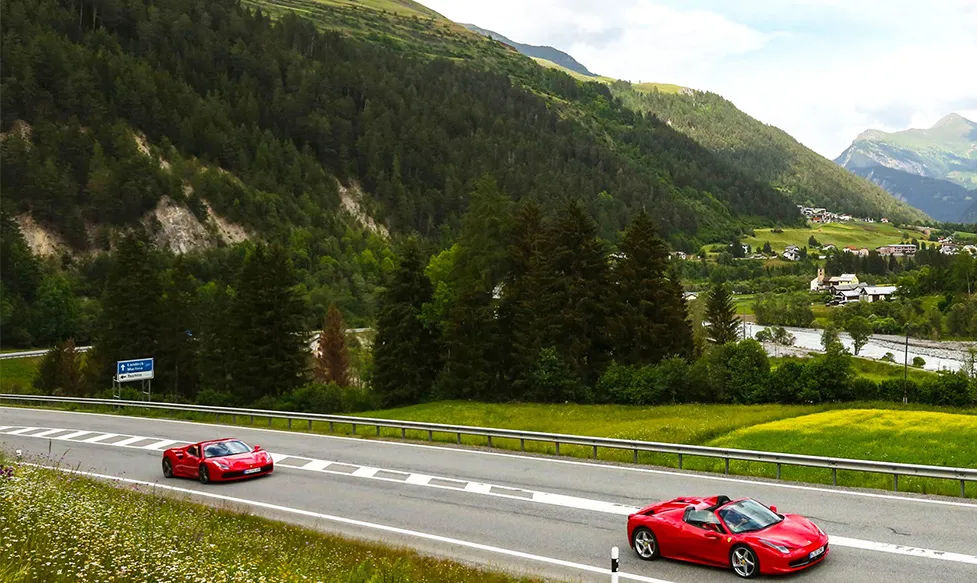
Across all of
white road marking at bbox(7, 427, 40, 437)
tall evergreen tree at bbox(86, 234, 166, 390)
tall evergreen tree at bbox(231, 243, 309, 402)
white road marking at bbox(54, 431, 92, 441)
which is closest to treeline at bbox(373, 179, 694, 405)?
tall evergreen tree at bbox(231, 243, 309, 402)

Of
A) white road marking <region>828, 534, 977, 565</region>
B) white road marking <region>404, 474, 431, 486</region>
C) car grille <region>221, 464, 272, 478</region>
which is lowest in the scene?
car grille <region>221, 464, 272, 478</region>

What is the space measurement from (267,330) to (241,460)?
35.9 metres

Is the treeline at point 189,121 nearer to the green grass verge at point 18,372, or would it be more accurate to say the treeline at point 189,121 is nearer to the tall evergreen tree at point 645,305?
the green grass verge at point 18,372

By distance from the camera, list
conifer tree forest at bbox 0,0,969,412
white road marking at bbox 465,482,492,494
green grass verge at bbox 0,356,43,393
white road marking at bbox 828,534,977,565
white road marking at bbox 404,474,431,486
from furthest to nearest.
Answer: green grass verge at bbox 0,356,43,393 < conifer tree forest at bbox 0,0,969,412 < white road marking at bbox 404,474,431,486 < white road marking at bbox 465,482,492,494 < white road marking at bbox 828,534,977,565

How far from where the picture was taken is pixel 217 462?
23922 mm

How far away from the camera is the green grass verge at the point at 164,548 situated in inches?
404

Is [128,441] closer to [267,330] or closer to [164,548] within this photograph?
[164,548]

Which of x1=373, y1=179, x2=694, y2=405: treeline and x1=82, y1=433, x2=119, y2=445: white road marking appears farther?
x1=373, y1=179, x2=694, y2=405: treeline

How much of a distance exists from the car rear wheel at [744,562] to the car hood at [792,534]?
1.25 feet

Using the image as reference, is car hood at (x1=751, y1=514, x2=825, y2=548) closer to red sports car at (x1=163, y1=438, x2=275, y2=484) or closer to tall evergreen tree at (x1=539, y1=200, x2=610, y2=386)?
red sports car at (x1=163, y1=438, x2=275, y2=484)

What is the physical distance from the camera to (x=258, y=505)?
68.7ft

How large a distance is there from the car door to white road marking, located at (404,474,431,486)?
10060 mm

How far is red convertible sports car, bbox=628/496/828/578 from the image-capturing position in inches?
521

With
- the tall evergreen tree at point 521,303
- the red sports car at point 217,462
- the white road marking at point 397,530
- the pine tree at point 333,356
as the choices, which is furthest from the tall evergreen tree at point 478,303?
the white road marking at point 397,530
